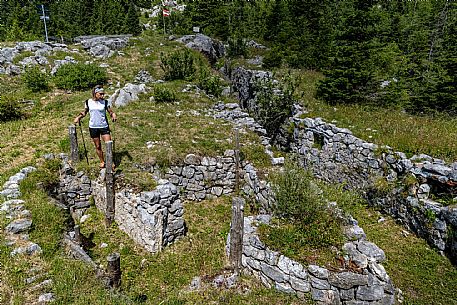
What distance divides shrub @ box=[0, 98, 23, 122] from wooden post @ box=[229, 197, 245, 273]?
520 inches

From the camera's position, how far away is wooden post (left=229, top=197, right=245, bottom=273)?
7.33m

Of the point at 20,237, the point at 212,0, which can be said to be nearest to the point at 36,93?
the point at 20,237

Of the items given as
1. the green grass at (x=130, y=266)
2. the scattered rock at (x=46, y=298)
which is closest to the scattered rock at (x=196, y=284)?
the green grass at (x=130, y=266)

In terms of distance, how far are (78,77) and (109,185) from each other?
46.0 ft

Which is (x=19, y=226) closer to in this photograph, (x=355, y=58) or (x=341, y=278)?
(x=341, y=278)

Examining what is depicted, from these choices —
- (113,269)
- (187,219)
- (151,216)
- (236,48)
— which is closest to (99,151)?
(151,216)

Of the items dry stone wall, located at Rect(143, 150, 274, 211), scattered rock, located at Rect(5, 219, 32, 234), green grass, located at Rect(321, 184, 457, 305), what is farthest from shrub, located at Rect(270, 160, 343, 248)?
scattered rock, located at Rect(5, 219, 32, 234)

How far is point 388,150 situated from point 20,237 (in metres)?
12.2

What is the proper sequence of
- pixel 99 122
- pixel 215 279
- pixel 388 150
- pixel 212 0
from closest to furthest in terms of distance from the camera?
1. pixel 215 279
2. pixel 99 122
3. pixel 388 150
4. pixel 212 0

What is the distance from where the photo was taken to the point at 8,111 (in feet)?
47.1

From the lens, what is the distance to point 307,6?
28453 mm

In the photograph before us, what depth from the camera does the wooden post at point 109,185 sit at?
8.84 m

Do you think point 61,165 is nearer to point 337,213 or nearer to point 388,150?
point 337,213

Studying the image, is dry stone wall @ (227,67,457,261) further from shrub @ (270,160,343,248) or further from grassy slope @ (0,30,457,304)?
shrub @ (270,160,343,248)
